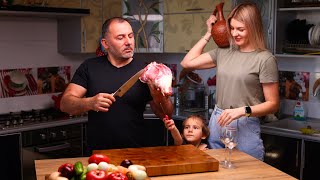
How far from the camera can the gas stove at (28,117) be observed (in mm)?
3822

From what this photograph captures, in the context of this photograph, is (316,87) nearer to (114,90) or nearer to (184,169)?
(114,90)

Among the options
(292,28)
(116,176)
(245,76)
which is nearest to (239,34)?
(245,76)

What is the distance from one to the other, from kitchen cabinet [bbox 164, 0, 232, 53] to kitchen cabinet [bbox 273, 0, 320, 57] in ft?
1.94

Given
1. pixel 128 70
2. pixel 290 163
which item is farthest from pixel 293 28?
pixel 128 70

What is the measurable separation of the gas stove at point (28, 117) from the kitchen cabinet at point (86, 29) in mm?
656

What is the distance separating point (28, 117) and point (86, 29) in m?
1.00

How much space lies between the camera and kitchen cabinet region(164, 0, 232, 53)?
4164mm

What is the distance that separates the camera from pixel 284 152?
11.5 feet

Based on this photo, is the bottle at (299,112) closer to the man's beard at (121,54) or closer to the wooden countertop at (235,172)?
the wooden countertop at (235,172)

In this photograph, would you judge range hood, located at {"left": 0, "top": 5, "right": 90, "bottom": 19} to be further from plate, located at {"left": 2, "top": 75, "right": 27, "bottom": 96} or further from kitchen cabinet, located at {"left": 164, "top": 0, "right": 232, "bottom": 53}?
kitchen cabinet, located at {"left": 164, "top": 0, "right": 232, "bottom": 53}

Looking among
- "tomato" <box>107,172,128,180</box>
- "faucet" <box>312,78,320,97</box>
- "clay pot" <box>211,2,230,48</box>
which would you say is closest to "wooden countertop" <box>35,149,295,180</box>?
"tomato" <box>107,172,128,180</box>

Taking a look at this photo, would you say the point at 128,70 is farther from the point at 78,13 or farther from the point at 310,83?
the point at 310,83

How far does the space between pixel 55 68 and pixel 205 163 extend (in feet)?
9.56

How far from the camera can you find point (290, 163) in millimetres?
3482
